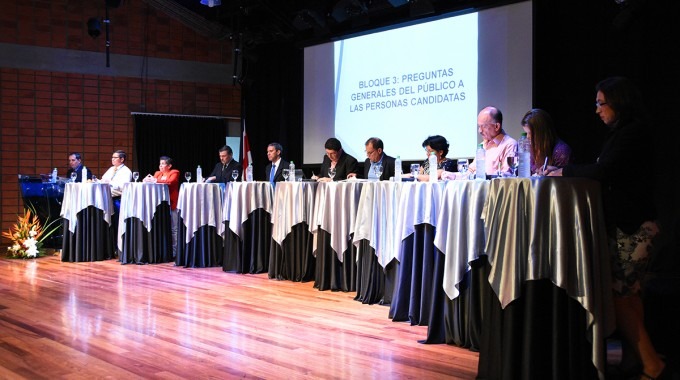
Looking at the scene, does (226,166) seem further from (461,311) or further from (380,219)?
(461,311)

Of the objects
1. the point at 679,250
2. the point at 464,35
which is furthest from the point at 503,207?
the point at 464,35

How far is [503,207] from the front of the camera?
2555 millimetres

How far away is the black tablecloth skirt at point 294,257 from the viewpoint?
560cm

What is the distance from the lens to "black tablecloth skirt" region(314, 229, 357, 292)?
5086 millimetres

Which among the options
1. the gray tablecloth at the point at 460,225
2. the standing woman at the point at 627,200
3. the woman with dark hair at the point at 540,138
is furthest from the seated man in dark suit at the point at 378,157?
the standing woman at the point at 627,200

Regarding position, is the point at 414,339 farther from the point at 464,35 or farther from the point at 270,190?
the point at 464,35

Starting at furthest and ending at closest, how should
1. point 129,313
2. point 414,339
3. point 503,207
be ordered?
point 129,313 → point 414,339 → point 503,207

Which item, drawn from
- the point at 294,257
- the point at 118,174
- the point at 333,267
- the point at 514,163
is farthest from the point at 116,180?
the point at 514,163

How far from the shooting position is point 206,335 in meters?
3.63

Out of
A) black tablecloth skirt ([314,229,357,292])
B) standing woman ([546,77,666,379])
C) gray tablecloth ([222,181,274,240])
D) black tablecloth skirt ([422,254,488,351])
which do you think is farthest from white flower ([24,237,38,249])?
standing woman ([546,77,666,379])

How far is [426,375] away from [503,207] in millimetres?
878

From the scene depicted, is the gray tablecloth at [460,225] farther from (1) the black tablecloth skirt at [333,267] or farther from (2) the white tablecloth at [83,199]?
(2) the white tablecloth at [83,199]

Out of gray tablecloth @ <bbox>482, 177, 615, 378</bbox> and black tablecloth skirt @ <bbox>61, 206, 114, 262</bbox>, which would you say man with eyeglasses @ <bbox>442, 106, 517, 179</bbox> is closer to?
gray tablecloth @ <bbox>482, 177, 615, 378</bbox>

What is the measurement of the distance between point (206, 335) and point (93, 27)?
7.62m
